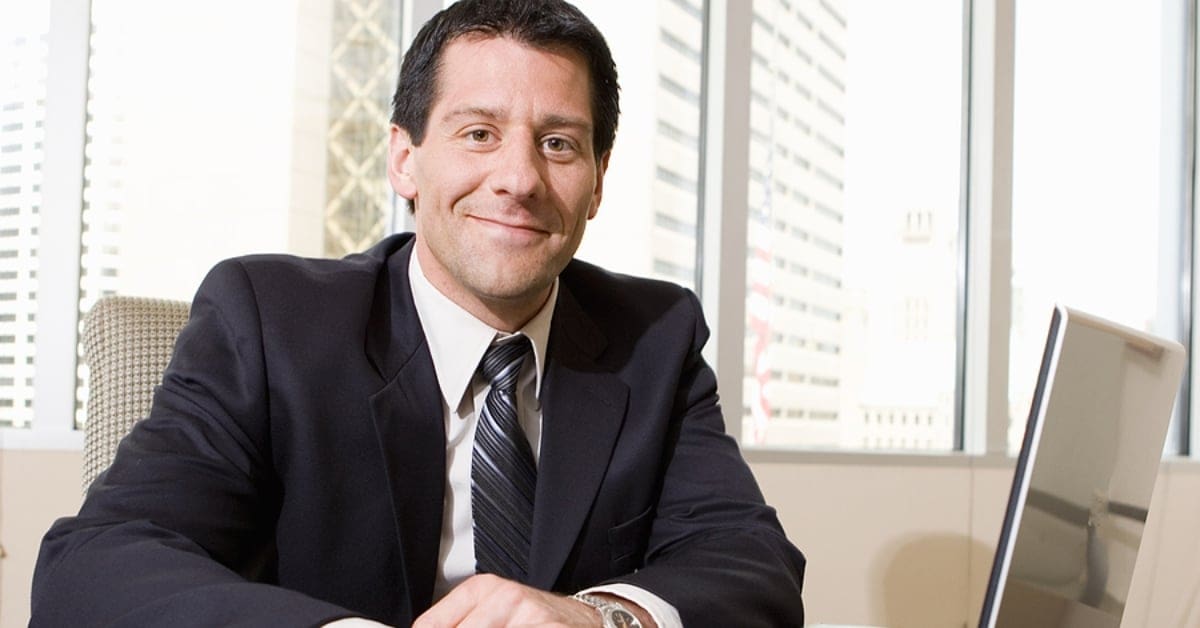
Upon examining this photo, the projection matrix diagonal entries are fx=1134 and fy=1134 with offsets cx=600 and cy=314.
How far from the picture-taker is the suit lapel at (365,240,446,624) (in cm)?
139

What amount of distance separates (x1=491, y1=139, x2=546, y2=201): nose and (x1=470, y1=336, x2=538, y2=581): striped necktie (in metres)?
0.27

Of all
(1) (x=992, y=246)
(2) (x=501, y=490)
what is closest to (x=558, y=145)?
(2) (x=501, y=490)

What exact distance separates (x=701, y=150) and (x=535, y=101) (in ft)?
7.10

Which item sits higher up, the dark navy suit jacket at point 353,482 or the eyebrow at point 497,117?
the eyebrow at point 497,117

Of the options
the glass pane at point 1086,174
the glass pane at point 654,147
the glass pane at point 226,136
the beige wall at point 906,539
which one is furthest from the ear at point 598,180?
the glass pane at point 1086,174

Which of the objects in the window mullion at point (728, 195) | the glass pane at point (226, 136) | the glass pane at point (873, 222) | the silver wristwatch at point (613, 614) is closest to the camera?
the silver wristwatch at point (613, 614)

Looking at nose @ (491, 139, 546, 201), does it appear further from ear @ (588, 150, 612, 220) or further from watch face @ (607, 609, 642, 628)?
watch face @ (607, 609, 642, 628)

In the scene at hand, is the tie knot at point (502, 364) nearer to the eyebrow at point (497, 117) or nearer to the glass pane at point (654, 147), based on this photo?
the eyebrow at point (497, 117)

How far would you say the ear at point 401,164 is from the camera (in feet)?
5.41

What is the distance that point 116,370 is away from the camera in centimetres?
149

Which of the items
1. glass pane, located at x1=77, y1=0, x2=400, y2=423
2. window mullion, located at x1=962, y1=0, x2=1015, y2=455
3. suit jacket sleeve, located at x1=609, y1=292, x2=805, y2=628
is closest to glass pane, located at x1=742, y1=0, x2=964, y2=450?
window mullion, located at x1=962, y1=0, x2=1015, y2=455

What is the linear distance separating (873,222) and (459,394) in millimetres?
2720

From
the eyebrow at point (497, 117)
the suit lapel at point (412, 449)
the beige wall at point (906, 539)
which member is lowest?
the beige wall at point (906, 539)

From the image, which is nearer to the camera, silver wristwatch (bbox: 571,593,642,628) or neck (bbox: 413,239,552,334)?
silver wristwatch (bbox: 571,593,642,628)
